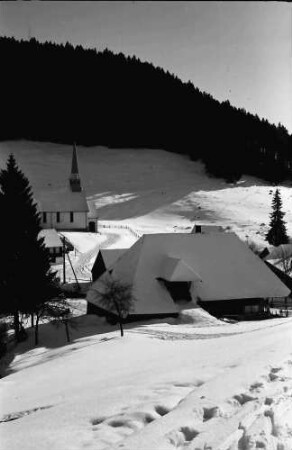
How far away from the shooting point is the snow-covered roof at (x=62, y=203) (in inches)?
2532

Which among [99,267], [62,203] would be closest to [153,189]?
[62,203]

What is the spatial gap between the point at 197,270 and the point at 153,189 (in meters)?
60.6

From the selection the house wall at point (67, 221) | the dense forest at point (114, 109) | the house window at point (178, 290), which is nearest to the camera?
the house window at point (178, 290)

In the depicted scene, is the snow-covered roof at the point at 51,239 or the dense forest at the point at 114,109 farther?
the dense forest at the point at 114,109

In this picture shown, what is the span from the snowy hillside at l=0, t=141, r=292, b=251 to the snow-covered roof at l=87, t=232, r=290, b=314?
21.4 m

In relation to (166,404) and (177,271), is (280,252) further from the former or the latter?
(166,404)

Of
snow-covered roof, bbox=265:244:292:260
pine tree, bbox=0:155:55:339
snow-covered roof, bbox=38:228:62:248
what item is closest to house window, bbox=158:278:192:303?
pine tree, bbox=0:155:55:339

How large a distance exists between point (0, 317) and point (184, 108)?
3933 inches

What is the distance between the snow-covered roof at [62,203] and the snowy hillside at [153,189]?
21.5ft

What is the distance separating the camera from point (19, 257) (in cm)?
2822

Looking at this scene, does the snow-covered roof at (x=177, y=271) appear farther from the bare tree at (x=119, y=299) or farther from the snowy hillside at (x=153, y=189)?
the snowy hillside at (x=153, y=189)

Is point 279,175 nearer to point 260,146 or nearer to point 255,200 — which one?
point 260,146

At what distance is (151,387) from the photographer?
28.3 feet

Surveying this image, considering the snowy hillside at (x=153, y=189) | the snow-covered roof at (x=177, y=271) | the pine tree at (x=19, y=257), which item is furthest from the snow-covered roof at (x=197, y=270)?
the snowy hillside at (x=153, y=189)
